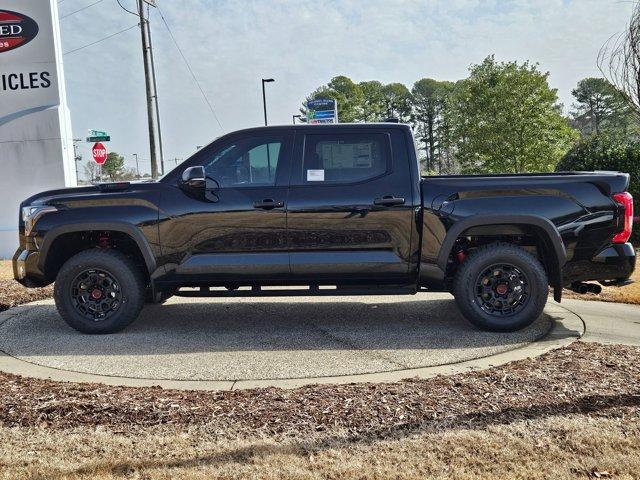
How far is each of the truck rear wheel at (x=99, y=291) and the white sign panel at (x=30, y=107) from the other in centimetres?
841

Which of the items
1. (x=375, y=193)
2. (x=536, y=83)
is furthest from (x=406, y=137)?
(x=536, y=83)

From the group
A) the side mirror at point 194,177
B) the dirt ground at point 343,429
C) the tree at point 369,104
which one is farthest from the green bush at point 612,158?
the tree at point 369,104

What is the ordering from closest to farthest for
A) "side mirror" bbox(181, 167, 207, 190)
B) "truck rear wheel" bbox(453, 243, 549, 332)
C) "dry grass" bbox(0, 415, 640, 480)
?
"dry grass" bbox(0, 415, 640, 480)
"side mirror" bbox(181, 167, 207, 190)
"truck rear wheel" bbox(453, 243, 549, 332)

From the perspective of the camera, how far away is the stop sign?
22.8 metres

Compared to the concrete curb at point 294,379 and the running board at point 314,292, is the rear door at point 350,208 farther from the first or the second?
the concrete curb at point 294,379

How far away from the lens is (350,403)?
3453 mm

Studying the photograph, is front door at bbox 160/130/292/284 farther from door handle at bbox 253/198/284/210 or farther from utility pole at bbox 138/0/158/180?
utility pole at bbox 138/0/158/180

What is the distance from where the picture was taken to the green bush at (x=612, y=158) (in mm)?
13539

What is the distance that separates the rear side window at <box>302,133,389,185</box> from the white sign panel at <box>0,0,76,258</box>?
9315 mm

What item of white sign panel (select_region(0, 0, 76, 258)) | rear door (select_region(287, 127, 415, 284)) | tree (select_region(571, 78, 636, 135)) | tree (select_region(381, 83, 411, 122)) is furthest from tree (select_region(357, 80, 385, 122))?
rear door (select_region(287, 127, 415, 284))

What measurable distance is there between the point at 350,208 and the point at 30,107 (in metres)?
10.2

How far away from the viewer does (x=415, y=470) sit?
2.70 metres

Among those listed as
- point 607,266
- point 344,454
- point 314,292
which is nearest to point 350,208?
point 314,292

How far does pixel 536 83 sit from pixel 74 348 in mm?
27087
